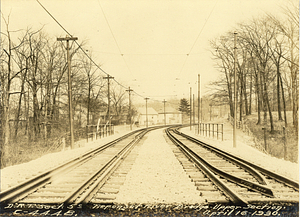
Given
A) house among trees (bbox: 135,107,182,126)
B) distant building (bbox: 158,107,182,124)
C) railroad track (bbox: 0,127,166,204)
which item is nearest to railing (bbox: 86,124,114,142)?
railroad track (bbox: 0,127,166,204)

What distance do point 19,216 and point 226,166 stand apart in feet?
21.9

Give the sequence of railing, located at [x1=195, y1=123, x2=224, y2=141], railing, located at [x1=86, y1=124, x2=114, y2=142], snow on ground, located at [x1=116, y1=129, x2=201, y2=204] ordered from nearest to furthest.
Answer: snow on ground, located at [x1=116, y1=129, x2=201, y2=204], railing, located at [x1=195, y1=123, x2=224, y2=141], railing, located at [x1=86, y1=124, x2=114, y2=142]

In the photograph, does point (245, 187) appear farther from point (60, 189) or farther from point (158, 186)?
point (60, 189)

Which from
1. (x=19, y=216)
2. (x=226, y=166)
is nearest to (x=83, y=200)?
(x=19, y=216)

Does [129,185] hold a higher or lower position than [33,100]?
lower

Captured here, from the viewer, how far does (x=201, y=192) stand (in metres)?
5.63

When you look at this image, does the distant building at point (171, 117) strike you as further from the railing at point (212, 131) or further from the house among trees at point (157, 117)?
the railing at point (212, 131)

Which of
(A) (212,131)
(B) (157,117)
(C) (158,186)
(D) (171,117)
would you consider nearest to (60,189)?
(C) (158,186)

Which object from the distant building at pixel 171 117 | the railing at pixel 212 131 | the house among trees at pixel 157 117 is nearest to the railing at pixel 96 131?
the railing at pixel 212 131

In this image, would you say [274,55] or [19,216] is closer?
[19,216]

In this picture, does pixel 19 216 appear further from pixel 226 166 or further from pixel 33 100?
pixel 33 100

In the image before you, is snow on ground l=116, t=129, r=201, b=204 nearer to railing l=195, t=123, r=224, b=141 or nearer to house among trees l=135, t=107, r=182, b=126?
railing l=195, t=123, r=224, b=141

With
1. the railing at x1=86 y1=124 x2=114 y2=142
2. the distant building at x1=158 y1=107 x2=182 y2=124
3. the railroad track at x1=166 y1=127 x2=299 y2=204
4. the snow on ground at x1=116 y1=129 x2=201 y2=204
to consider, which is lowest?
the snow on ground at x1=116 y1=129 x2=201 y2=204

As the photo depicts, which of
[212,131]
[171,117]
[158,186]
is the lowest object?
[158,186]
